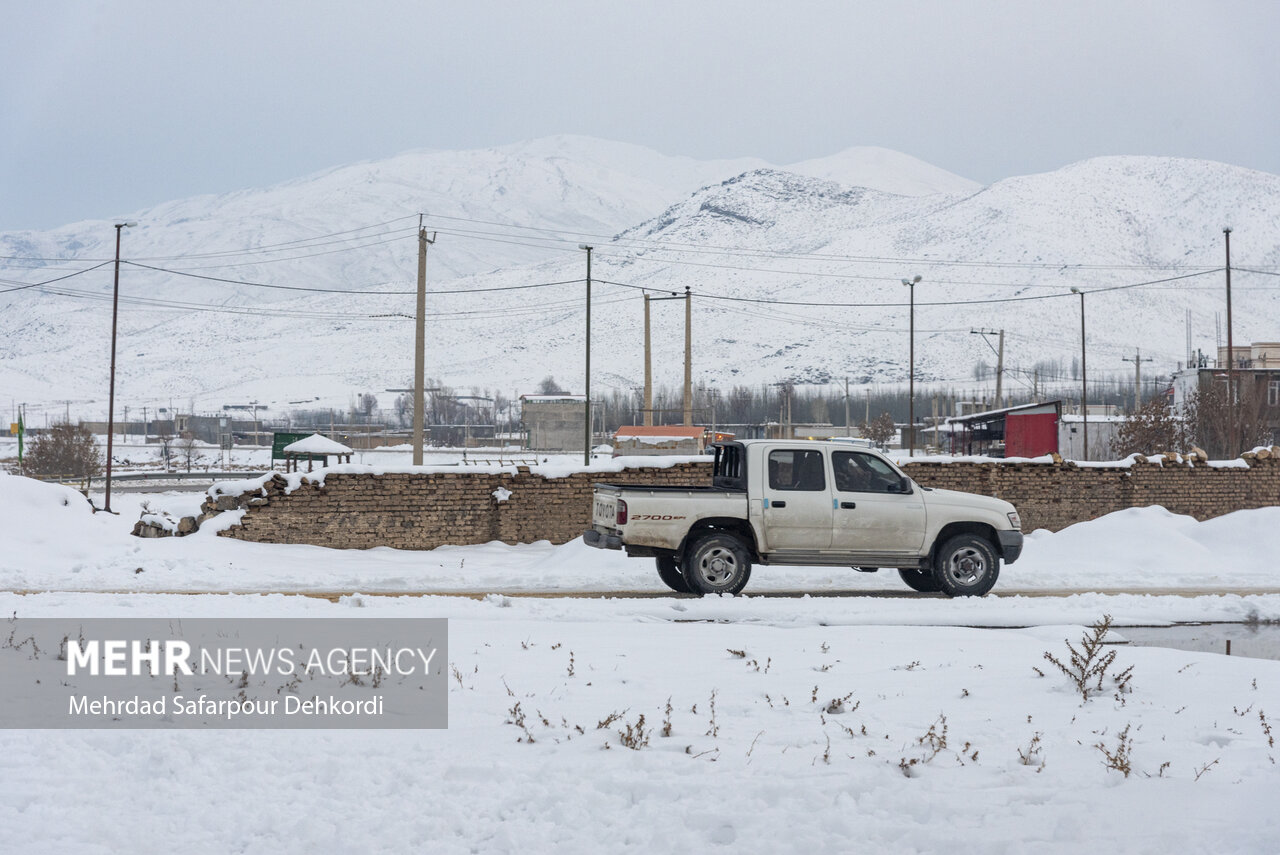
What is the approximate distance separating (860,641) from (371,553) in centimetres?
1135

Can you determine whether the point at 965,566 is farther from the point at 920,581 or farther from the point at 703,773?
the point at 703,773

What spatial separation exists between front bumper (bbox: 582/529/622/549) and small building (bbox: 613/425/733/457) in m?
33.2

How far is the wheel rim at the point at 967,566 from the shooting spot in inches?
559

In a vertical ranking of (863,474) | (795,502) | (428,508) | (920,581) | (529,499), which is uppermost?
(863,474)

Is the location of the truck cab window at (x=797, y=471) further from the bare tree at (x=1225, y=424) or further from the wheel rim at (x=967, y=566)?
the bare tree at (x=1225, y=424)

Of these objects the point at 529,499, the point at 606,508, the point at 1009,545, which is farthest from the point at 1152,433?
the point at 606,508

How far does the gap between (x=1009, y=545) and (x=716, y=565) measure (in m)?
3.87

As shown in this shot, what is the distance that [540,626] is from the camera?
36.0 ft

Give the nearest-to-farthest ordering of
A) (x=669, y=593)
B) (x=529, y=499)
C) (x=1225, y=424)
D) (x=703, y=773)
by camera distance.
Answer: (x=703, y=773), (x=669, y=593), (x=529, y=499), (x=1225, y=424)

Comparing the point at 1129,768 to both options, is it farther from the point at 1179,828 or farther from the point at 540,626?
the point at 540,626

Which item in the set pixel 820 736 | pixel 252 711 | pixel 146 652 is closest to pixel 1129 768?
pixel 820 736

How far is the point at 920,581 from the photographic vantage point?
49.9 feet

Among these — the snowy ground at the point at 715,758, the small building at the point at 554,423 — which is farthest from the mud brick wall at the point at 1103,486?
the small building at the point at 554,423

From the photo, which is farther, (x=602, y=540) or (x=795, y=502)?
(x=795, y=502)
